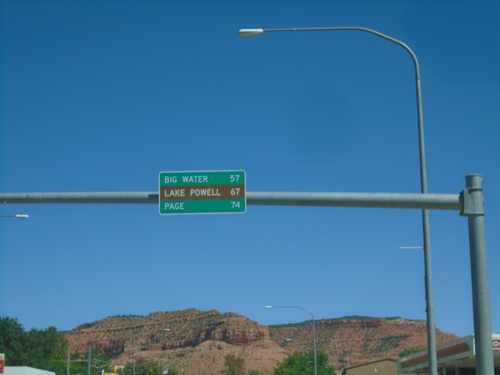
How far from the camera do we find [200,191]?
17172 mm

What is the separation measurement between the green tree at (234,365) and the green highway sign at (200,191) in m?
163

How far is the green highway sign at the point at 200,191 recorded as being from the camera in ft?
55.3

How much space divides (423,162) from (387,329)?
183 m

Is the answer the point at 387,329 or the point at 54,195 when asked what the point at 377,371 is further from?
the point at 387,329

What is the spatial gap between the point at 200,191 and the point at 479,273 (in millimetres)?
5617

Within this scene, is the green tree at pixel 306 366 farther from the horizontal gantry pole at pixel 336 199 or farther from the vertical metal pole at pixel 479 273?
the vertical metal pole at pixel 479 273

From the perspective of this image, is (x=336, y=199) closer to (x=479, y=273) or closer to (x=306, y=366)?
(x=479, y=273)

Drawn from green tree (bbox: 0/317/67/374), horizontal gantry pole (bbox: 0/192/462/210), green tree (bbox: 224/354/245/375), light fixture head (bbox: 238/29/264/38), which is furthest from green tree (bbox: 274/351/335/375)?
horizontal gantry pole (bbox: 0/192/462/210)

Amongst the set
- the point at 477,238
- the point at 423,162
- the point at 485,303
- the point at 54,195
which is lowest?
the point at 485,303

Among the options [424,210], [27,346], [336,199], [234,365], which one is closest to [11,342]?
[27,346]

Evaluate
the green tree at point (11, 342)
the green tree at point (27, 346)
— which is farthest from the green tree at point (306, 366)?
the green tree at point (11, 342)

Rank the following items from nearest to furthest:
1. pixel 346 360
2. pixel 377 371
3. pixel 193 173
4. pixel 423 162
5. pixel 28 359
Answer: pixel 193 173 → pixel 423 162 → pixel 377 371 → pixel 28 359 → pixel 346 360

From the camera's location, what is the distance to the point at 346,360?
7037 inches

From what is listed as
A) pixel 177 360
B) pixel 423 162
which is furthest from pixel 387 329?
pixel 423 162
